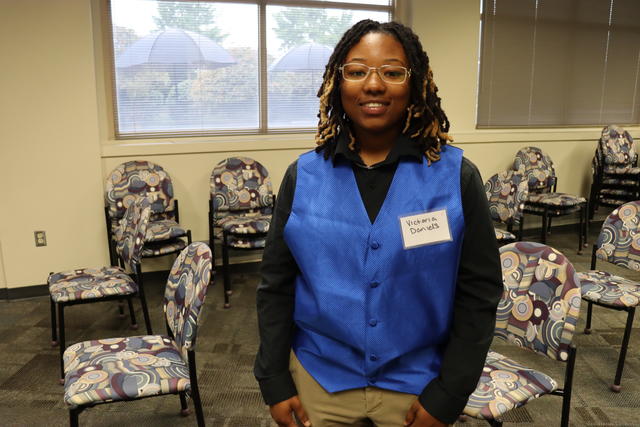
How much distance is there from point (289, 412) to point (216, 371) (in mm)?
1701

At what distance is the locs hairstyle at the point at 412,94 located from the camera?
1.07 metres

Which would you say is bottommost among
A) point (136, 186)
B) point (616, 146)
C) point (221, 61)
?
point (136, 186)

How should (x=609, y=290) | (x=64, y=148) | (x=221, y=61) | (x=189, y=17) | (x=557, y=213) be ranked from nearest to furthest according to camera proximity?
1. (x=609, y=290)
2. (x=64, y=148)
3. (x=189, y=17)
4. (x=221, y=61)
5. (x=557, y=213)

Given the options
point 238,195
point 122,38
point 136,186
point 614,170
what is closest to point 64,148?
point 136,186

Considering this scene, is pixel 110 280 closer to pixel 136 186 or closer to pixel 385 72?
pixel 136 186

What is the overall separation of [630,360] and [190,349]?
236 centimetres

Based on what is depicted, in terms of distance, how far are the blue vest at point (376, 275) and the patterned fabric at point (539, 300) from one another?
826 mm

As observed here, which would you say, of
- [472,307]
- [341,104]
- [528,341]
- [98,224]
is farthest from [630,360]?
[98,224]

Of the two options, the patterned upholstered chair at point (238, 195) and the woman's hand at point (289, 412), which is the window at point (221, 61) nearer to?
the patterned upholstered chair at point (238, 195)

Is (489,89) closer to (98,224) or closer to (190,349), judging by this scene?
(98,224)

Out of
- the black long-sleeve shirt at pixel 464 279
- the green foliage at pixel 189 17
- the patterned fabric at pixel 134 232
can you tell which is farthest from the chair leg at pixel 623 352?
the green foliage at pixel 189 17

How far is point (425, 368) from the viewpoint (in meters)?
1.10

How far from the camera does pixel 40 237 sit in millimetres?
3725

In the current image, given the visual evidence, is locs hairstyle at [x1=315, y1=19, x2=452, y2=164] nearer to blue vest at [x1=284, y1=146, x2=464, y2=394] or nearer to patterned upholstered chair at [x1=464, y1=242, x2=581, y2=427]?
blue vest at [x1=284, y1=146, x2=464, y2=394]
